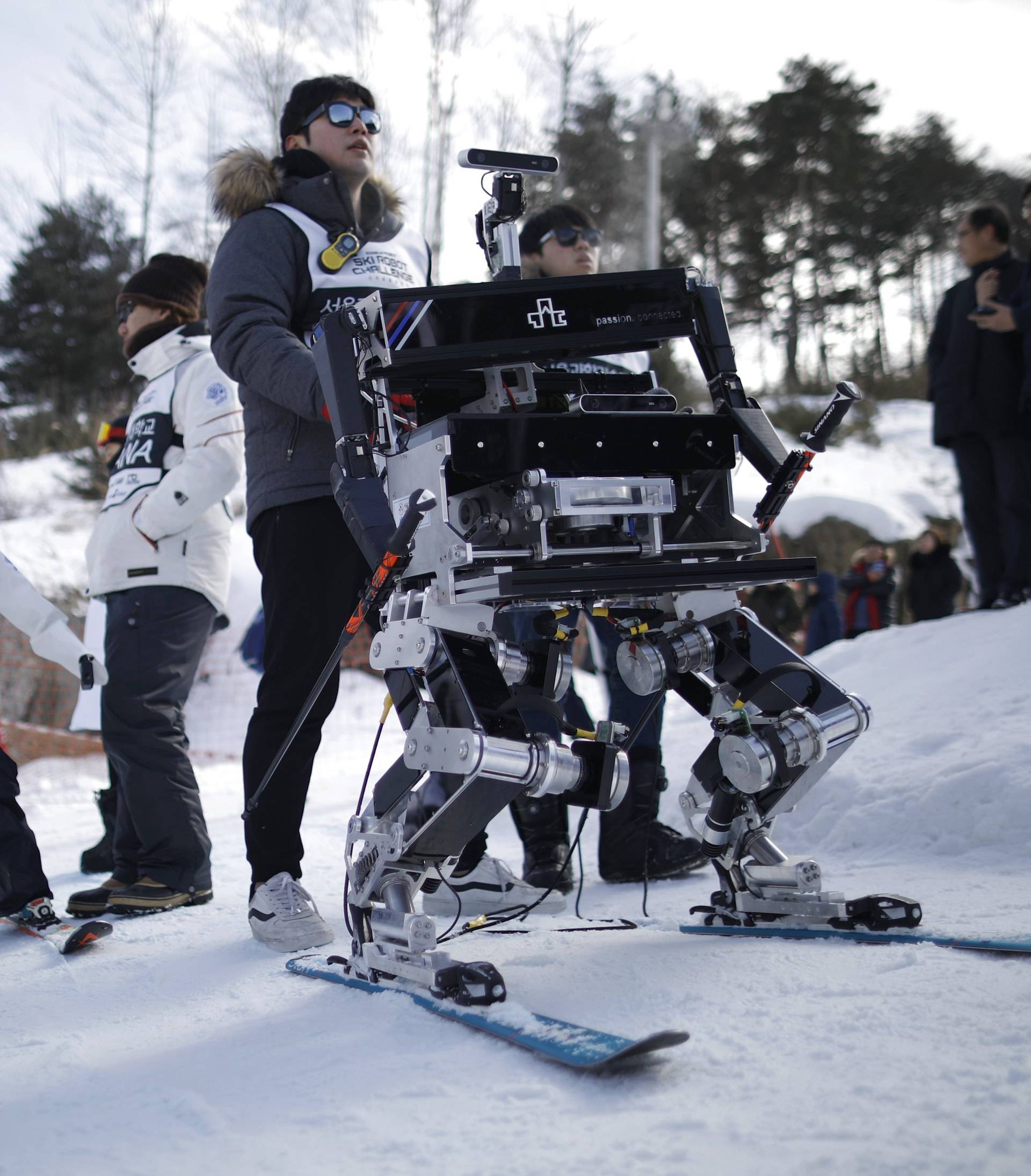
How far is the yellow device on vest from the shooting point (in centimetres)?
316

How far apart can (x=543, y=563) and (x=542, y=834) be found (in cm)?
168

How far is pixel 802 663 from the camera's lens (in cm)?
256

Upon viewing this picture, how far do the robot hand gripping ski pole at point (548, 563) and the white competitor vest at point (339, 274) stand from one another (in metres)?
0.71

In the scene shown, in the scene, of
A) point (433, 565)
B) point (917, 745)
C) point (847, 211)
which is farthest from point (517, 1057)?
point (847, 211)

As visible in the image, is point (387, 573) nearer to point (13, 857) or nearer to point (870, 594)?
point (13, 857)

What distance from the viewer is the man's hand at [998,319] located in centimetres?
539

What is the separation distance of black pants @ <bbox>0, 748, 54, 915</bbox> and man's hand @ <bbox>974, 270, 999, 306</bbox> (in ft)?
16.8

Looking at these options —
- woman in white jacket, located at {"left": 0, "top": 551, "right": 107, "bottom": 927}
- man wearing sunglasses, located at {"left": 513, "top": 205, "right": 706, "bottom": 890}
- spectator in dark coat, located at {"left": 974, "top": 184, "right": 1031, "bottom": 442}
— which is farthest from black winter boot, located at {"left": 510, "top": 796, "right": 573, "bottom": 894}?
spectator in dark coat, located at {"left": 974, "top": 184, "right": 1031, "bottom": 442}

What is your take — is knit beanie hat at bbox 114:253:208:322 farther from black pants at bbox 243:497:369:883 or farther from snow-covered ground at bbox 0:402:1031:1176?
snow-covered ground at bbox 0:402:1031:1176

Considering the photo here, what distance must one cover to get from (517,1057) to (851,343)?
27342 millimetres

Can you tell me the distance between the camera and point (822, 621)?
30.2ft

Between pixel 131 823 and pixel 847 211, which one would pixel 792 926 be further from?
pixel 847 211

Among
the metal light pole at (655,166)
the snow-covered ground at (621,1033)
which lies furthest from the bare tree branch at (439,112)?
the snow-covered ground at (621,1033)

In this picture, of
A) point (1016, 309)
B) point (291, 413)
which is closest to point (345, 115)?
point (291, 413)
